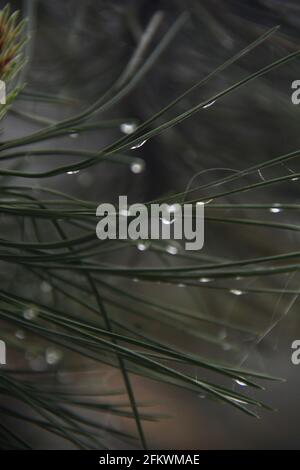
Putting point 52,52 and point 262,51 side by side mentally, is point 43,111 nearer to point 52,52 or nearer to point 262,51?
point 52,52

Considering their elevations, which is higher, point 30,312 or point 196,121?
point 196,121

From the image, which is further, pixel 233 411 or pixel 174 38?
pixel 233 411

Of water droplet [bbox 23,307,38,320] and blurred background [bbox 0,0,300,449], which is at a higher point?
blurred background [bbox 0,0,300,449]

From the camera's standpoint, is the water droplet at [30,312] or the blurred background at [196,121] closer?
the water droplet at [30,312]

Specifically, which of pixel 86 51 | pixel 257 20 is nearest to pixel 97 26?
pixel 86 51

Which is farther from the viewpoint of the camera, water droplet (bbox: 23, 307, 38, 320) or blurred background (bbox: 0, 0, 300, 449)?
blurred background (bbox: 0, 0, 300, 449)

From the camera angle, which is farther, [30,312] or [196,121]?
[196,121]

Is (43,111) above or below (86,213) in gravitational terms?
above

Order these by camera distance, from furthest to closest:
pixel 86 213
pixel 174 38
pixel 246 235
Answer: pixel 246 235
pixel 174 38
pixel 86 213
